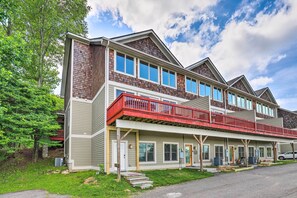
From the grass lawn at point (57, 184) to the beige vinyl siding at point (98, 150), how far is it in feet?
5.52

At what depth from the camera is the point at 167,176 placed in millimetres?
Result: 12805

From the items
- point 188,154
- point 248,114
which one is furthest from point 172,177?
point 248,114

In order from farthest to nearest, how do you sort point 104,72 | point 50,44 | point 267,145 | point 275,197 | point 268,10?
point 267,145, point 50,44, point 268,10, point 104,72, point 275,197

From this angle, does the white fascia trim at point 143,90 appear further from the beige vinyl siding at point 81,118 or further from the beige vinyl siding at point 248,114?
the beige vinyl siding at point 248,114

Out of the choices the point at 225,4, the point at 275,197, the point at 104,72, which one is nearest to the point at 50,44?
the point at 104,72

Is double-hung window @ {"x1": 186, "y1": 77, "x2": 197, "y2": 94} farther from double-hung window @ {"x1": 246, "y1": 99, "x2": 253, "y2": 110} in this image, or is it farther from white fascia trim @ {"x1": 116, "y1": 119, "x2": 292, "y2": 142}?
double-hung window @ {"x1": 246, "y1": 99, "x2": 253, "y2": 110}

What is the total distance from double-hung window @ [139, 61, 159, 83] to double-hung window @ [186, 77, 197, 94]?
3895 mm

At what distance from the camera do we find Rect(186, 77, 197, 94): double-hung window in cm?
2019

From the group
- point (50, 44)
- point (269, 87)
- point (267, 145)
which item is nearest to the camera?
point (50, 44)

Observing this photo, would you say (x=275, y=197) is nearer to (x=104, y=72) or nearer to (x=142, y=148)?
(x=142, y=148)

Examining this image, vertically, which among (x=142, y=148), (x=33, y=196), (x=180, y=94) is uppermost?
(x=180, y=94)

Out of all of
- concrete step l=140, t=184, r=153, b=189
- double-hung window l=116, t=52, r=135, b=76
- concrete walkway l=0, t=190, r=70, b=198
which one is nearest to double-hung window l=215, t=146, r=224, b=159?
double-hung window l=116, t=52, r=135, b=76

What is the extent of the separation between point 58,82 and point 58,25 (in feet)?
28.8

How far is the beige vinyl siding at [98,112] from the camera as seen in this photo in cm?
1421
